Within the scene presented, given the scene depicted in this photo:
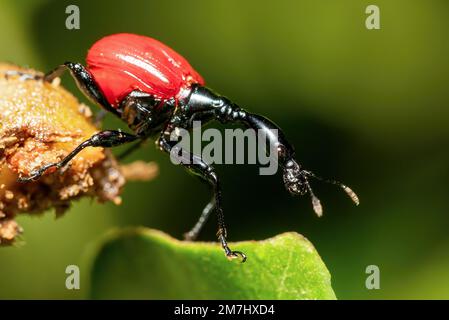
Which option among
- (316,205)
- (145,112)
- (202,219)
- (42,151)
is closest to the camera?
(42,151)

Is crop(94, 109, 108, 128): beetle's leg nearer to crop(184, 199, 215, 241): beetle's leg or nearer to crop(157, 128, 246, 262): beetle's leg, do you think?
crop(157, 128, 246, 262): beetle's leg

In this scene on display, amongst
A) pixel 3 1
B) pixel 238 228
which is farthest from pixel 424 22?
pixel 3 1

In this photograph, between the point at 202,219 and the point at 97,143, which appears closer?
the point at 97,143

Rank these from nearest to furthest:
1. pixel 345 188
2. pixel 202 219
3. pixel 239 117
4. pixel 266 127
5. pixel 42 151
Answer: pixel 42 151, pixel 345 188, pixel 266 127, pixel 239 117, pixel 202 219

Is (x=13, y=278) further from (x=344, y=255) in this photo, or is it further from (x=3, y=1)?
(x=344, y=255)

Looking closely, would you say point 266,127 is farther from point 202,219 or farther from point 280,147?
point 202,219

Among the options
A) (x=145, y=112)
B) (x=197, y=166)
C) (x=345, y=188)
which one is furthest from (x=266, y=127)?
(x=145, y=112)
